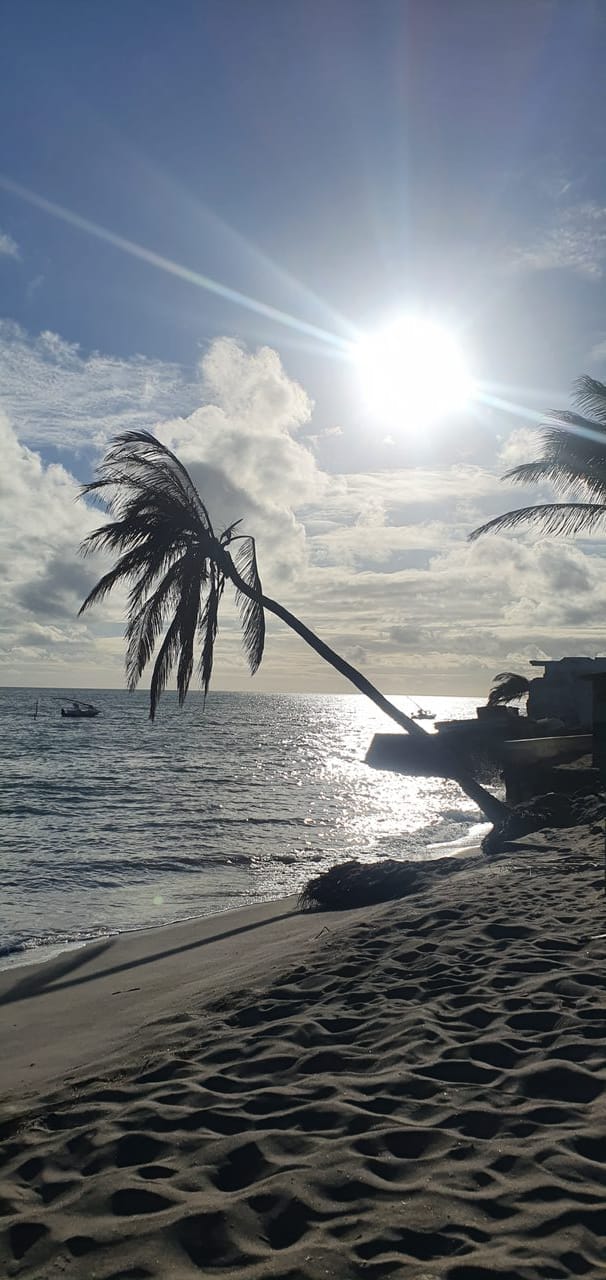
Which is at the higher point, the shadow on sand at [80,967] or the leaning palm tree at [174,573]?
the leaning palm tree at [174,573]

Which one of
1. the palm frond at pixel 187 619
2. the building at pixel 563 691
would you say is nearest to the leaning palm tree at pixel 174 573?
the palm frond at pixel 187 619

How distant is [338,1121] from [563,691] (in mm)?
40819

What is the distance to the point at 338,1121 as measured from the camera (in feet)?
12.4

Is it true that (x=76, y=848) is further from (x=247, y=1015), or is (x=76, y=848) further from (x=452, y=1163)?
(x=452, y=1163)

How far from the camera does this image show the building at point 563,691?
1592 inches

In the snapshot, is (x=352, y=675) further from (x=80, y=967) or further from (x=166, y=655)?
(x=80, y=967)

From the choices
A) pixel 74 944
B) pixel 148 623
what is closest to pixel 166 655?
pixel 148 623

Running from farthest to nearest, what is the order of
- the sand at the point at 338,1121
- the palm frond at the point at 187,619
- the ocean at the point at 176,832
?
the palm frond at the point at 187,619, the ocean at the point at 176,832, the sand at the point at 338,1121

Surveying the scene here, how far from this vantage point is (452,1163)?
3.30 m

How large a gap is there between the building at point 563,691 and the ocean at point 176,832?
27.3 feet

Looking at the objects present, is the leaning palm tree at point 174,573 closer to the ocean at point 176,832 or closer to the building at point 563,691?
the ocean at point 176,832

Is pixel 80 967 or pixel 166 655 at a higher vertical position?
pixel 166 655

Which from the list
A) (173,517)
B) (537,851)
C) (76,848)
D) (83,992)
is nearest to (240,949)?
(83,992)

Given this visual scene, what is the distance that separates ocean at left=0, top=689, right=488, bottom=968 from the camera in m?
13.2
